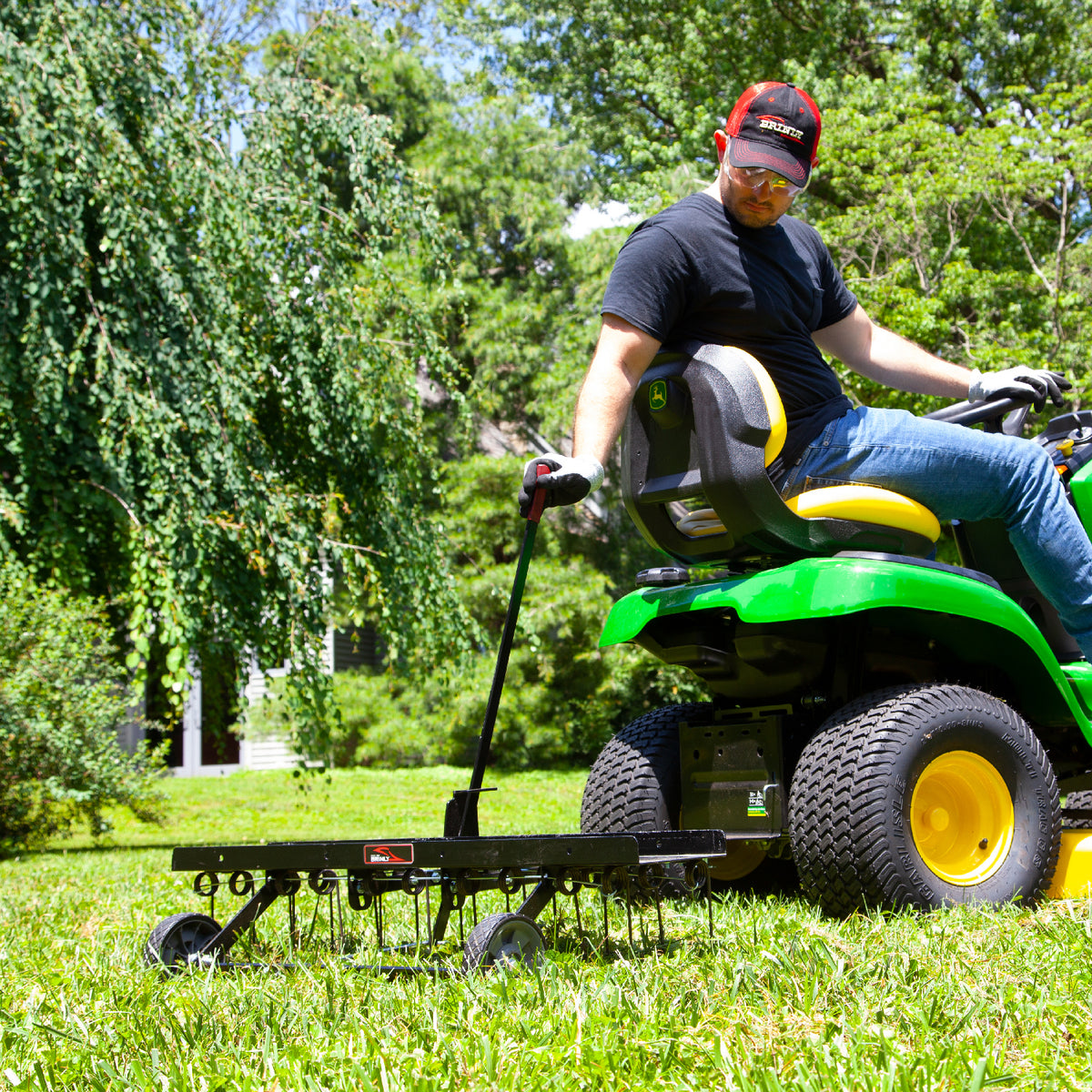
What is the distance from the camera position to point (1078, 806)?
4.41 m

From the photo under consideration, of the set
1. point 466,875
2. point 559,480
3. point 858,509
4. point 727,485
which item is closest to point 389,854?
point 466,875

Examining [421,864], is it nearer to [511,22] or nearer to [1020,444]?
[1020,444]

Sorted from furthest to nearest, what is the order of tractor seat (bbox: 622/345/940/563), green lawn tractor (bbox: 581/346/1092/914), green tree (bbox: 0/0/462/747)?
green tree (bbox: 0/0/462/747) → tractor seat (bbox: 622/345/940/563) → green lawn tractor (bbox: 581/346/1092/914)

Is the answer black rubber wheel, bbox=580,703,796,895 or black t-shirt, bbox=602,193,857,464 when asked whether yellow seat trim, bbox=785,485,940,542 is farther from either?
black rubber wheel, bbox=580,703,796,895

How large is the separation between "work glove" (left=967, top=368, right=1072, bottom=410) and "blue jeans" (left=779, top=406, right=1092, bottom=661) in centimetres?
39


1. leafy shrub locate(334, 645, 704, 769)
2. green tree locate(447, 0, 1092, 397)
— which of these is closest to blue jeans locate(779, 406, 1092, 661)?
green tree locate(447, 0, 1092, 397)

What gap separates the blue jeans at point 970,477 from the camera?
3.32 m

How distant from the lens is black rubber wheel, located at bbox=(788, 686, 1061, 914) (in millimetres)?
2953

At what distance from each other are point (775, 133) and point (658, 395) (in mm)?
771

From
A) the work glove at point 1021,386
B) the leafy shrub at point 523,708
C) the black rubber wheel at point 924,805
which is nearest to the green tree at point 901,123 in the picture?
the leafy shrub at point 523,708

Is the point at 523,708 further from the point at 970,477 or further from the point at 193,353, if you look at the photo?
the point at 970,477

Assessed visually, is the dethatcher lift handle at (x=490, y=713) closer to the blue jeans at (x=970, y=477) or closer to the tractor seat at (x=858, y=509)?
the tractor seat at (x=858, y=509)

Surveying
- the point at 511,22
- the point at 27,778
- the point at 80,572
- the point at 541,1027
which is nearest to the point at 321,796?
the point at 27,778

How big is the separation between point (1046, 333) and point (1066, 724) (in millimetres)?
10612
